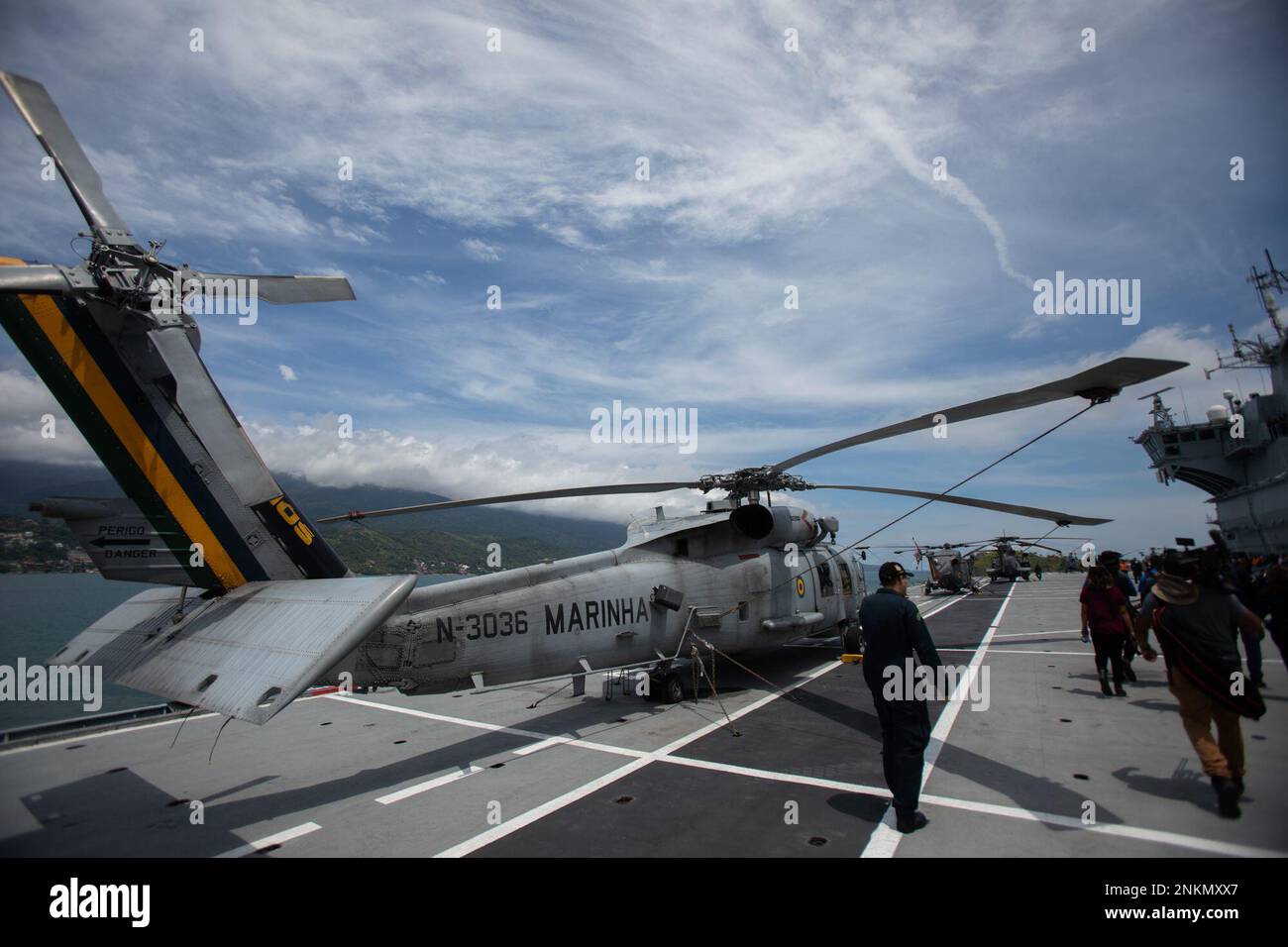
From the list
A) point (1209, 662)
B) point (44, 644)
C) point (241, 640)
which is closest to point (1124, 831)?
point (1209, 662)

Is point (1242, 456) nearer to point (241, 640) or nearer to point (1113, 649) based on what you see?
point (1113, 649)

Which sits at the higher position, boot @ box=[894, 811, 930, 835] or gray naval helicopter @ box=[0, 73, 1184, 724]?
gray naval helicopter @ box=[0, 73, 1184, 724]

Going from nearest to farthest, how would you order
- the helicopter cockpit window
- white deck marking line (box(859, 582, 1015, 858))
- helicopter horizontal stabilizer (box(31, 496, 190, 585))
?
white deck marking line (box(859, 582, 1015, 858)), helicopter horizontal stabilizer (box(31, 496, 190, 585)), the helicopter cockpit window

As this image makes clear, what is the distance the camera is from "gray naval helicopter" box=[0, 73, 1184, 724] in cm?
455

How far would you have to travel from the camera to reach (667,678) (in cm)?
1024

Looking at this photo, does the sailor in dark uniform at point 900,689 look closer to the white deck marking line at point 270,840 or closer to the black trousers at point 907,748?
the black trousers at point 907,748

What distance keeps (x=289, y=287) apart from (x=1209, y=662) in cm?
953

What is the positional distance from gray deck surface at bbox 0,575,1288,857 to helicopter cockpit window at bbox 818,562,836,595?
3.30 metres

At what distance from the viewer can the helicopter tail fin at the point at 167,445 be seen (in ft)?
17.5

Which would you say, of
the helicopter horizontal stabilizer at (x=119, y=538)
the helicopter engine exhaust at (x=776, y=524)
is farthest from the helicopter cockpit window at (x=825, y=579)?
the helicopter horizontal stabilizer at (x=119, y=538)

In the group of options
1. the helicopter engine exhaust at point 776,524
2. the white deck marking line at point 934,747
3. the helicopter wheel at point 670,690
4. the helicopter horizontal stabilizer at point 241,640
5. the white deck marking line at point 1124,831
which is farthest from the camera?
the helicopter engine exhaust at point 776,524

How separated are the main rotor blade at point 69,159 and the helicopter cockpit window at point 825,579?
13.3 m

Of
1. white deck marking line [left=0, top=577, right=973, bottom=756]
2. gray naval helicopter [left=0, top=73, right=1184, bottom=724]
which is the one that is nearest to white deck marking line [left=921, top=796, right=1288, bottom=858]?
gray naval helicopter [left=0, top=73, right=1184, bottom=724]

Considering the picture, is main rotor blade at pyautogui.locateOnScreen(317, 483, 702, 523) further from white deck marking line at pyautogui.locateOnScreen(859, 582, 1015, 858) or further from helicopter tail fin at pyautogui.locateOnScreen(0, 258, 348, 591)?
white deck marking line at pyautogui.locateOnScreen(859, 582, 1015, 858)
